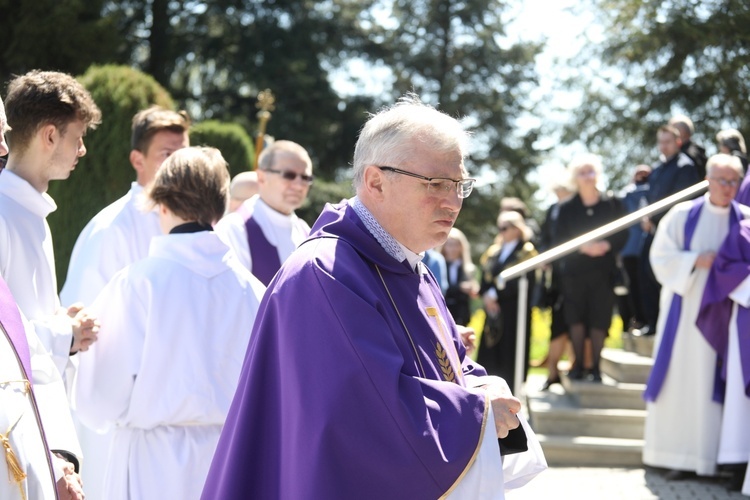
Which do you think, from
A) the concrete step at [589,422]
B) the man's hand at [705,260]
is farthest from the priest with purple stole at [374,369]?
the concrete step at [589,422]

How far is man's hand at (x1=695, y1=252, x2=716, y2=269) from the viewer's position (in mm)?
7738

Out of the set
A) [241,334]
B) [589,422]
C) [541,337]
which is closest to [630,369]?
[589,422]

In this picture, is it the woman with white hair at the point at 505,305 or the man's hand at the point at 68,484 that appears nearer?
the man's hand at the point at 68,484

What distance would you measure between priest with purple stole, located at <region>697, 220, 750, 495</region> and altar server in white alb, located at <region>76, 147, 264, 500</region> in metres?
4.82

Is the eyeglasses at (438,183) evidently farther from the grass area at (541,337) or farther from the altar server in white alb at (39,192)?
the grass area at (541,337)

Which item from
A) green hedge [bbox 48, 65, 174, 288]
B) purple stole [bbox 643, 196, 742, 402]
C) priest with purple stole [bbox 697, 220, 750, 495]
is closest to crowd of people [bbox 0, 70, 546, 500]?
priest with purple stole [bbox 697, 220, 750, 495]

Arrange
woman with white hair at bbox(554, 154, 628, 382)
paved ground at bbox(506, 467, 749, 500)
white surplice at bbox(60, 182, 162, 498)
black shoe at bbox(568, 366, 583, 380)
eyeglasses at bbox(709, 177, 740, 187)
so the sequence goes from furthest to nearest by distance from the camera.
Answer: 1. black shoe at bbox(568, 366, 583, 380)
2. woman with white hair at bbox(554, 154, 628, 382)
3. eyeglasses at bbox(709, 177, 740, 187)
4. paved ground at bbox(506, 467, 749, 500)
5. white surplice at bbox(60, 182, 162, 498)

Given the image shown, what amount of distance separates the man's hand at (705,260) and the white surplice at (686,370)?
0.03 metres

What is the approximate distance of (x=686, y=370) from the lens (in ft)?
26.4

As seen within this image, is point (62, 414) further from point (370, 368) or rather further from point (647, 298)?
point (647, 298)

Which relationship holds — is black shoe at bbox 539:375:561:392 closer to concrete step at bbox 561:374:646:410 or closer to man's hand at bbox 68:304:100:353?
concrete step at bbox 561:374:646:410

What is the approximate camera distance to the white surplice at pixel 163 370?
12.3ft

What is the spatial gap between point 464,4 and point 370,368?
25.4 m

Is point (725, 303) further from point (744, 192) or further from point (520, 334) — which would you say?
point (520, 334)
